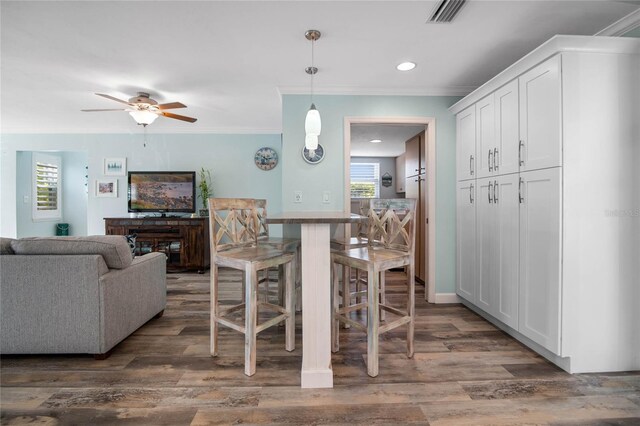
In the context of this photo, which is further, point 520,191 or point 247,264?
point 520,191

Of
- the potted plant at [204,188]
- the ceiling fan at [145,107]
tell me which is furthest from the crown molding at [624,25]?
the potted plant at [204,188]

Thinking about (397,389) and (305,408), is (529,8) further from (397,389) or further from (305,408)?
(305,408)

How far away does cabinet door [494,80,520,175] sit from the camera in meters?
2.19

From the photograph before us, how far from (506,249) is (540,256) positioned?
344mm

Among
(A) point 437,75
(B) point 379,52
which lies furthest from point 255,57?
(A) point 437,75

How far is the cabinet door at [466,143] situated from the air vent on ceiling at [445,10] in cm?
103

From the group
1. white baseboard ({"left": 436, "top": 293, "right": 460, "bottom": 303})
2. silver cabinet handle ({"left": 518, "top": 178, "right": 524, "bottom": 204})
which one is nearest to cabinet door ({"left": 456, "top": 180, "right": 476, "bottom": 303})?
white baseboard ({"left": 436, "top": 293, "right": 460, "bottom": 303})

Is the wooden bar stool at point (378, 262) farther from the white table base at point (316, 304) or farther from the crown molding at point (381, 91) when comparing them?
the crown molding at point (381, 91)

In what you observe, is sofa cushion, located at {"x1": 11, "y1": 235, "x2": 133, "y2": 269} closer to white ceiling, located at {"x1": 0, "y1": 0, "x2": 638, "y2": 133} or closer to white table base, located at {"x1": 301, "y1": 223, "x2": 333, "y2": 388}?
white table base, located at {"x1": 301, "y1": 223, "x2": 333, "y2": 388}

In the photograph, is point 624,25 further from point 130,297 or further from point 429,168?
point 130,297

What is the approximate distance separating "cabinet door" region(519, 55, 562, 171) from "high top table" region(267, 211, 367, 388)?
130 centimetres

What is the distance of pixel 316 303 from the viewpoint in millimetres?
1658

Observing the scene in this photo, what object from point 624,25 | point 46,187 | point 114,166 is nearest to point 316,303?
point 624,25

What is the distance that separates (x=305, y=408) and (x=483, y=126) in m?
2.52
